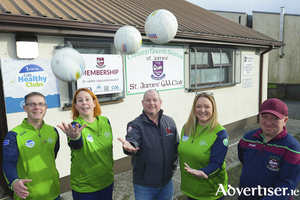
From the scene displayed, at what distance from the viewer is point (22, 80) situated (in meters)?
3.63

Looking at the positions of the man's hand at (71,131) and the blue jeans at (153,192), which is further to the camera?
the blue jeans at (153,192)

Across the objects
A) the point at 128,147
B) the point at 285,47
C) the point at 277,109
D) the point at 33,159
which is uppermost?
the point at 285,47

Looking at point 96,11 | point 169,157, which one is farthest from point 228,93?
point 169,157

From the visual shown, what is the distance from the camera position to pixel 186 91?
6.31 m

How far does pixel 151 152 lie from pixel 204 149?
0.59 m

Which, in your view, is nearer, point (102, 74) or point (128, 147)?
point (128, 147)

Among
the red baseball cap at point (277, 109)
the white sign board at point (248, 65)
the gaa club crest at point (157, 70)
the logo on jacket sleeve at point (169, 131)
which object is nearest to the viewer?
the red baseball cap at point (277, 109)

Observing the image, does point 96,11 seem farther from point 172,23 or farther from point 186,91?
point 186,91

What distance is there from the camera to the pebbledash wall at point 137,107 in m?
3.83

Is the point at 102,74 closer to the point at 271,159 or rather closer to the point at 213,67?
the point at 271,159

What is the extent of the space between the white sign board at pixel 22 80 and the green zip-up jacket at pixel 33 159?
5.00 feet

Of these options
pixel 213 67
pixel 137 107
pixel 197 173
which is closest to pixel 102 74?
pixel 137 107

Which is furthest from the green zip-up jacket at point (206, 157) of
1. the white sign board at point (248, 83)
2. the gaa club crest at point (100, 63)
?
the white sign board at point (248, 83)

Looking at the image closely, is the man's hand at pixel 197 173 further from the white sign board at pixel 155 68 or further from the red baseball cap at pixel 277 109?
the white sign board at pixel 155 68
